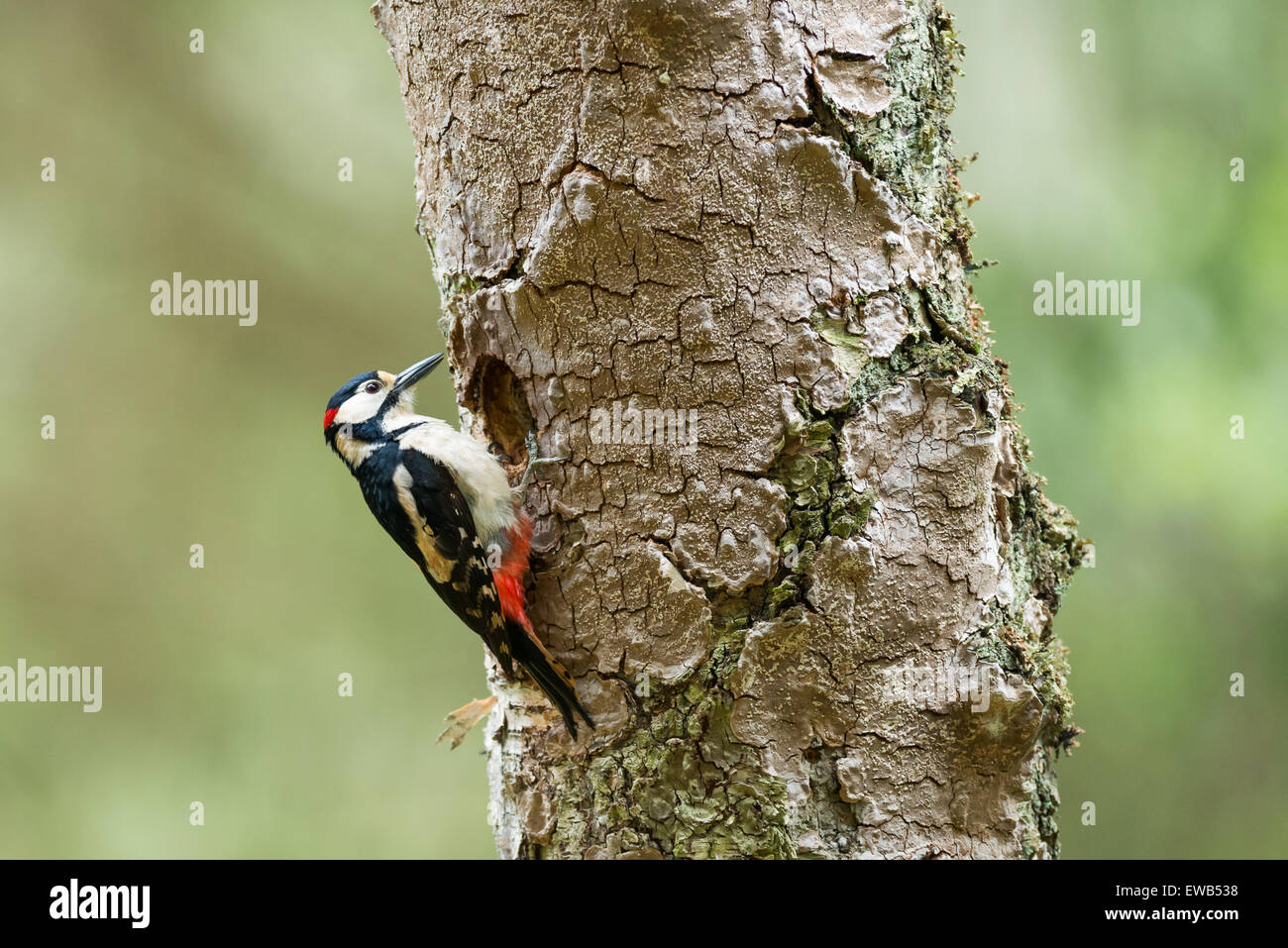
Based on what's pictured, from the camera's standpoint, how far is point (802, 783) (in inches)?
65.2

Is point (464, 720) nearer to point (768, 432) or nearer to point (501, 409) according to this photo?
point (501, 409)

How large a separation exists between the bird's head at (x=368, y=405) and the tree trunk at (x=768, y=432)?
951mm

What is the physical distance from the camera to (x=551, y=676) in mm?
1780

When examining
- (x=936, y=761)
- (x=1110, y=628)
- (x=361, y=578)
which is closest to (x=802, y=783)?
(x=936, y=761)

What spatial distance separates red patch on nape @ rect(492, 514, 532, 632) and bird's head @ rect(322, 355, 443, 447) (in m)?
0.79

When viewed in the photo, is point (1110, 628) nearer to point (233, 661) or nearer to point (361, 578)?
point (361, 578)

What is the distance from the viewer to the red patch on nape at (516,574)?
1.90 metres

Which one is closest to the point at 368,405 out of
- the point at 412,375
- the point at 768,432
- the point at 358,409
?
the point at 358,409

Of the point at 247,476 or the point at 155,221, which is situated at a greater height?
the point at 155,221

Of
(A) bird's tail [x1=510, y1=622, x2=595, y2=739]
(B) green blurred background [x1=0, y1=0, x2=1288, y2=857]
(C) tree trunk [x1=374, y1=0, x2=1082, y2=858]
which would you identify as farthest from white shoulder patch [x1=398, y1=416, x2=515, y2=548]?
(B) green blurred background [x1=0, y1=0, x2=1288, y2=857]

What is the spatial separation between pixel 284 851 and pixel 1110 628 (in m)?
3.70

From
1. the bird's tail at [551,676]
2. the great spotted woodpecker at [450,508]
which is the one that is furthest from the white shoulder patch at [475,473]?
the bird's tail at [551,676]

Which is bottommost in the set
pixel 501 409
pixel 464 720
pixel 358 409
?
pixel 464 720

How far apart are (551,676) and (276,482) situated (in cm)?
346
